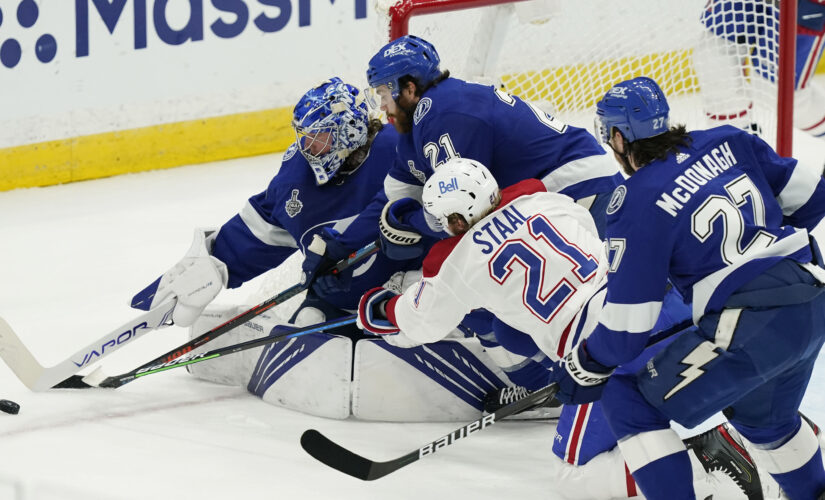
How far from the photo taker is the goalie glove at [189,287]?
12.1 ft

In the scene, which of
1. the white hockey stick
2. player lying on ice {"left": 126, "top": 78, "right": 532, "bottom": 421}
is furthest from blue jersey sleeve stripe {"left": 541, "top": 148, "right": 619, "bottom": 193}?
the white hockey stick

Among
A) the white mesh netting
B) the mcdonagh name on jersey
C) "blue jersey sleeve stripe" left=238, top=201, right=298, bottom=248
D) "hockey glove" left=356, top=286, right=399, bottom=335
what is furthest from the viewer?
the white mesh netting

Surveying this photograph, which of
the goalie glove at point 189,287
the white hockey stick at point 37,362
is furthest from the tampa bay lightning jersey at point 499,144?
the white hockey stick at point 37,362

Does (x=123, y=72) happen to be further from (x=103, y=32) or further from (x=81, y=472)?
(x=81, y=472)

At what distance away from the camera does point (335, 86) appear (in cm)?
357

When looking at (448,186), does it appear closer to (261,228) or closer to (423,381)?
(423,381)

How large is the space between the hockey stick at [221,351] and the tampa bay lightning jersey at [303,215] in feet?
0.84

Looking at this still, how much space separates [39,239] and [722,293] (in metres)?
3.60

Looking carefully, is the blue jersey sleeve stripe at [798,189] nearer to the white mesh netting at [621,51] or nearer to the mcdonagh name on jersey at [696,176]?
the mcdonagh name on jersey at [696,176]

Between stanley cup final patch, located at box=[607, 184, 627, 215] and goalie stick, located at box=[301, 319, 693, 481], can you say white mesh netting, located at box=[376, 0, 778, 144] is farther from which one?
stanley cup final patch, located at box=[607, 184, 627, 215]

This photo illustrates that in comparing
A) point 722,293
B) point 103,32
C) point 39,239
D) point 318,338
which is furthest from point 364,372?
point 103,32

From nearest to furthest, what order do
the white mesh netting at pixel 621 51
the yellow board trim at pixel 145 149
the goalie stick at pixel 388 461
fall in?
the goalie stick at pixel 388 461, the white mesh netting at pixel 621 51, the yellow board trim at pixel 145 149

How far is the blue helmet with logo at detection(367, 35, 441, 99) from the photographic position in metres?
3.35

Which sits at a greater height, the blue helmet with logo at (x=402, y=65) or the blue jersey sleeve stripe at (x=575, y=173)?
the blue helmet with logo at (x=402, y=65)
